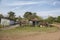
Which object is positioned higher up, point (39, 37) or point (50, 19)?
point (50, 19)

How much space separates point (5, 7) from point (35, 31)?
3.84 ft

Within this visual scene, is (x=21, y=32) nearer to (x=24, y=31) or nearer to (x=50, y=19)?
(x=24, y=31)

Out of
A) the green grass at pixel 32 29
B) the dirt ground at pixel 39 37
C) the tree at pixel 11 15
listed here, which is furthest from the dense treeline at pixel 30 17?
the dirt ground at pixel 39 37

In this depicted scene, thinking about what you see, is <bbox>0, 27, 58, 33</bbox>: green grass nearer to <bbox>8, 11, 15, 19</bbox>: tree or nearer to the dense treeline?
the dense treeline

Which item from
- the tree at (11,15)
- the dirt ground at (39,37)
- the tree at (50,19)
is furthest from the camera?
the tree at (50,19)

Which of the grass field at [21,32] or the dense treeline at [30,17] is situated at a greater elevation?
the dense treeline at [30,17]

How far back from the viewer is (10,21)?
426cm

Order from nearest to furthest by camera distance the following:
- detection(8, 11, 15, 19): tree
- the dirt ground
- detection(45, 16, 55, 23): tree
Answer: the dirt ground
detection(8, 11, 15, 19): tree
detection(45, 16, 55, 23): tree

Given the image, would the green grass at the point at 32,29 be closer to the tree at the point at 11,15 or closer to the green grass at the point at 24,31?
the green grass at the point at 24,31

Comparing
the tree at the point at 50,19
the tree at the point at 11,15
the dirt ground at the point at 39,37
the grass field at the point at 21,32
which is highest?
the tree at the point at 11,15

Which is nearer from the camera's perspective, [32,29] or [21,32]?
[21,32]

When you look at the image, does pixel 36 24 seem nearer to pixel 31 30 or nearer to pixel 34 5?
pixel 31 30

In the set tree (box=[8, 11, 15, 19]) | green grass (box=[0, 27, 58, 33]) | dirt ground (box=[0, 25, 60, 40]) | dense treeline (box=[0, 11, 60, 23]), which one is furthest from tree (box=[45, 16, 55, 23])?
tree (box=[8, 11, 15, 19])

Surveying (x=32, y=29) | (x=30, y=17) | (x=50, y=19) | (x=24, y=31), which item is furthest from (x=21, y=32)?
(x=50, y=19)
